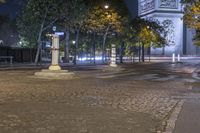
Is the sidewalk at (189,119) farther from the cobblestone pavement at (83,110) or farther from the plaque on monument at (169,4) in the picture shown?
the plaque on monument at (169,4)

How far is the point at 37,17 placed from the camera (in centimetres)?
4938

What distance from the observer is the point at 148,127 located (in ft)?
32.0

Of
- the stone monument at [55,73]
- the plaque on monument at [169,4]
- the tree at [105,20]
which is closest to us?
the stone monument at [55,73]

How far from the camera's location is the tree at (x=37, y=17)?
4789 cm

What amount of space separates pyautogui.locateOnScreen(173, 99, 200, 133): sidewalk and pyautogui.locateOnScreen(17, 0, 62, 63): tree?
115 ft

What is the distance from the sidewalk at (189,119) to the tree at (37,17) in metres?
35.1

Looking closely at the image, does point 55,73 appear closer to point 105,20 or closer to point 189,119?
point 189,119

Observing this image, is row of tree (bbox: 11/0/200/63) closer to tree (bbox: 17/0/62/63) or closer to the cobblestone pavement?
tree (bbox: 17/0/62/63)

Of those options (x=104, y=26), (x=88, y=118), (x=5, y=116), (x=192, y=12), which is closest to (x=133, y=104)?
(x=88, y=118)

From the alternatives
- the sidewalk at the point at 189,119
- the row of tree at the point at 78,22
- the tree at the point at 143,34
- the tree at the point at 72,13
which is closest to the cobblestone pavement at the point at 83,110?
the sidewalk at the point at 189,119

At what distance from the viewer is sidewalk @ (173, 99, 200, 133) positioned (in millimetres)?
9477

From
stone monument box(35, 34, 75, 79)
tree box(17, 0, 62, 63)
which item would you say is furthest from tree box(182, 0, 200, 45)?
tree box(17, 0, 62, 63)

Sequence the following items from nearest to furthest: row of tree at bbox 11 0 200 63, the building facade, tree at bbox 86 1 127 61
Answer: row of tree at bbox 11 0 200 63 < tree at bbox 86 1 127 61 < the building facade

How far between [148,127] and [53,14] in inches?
1603
